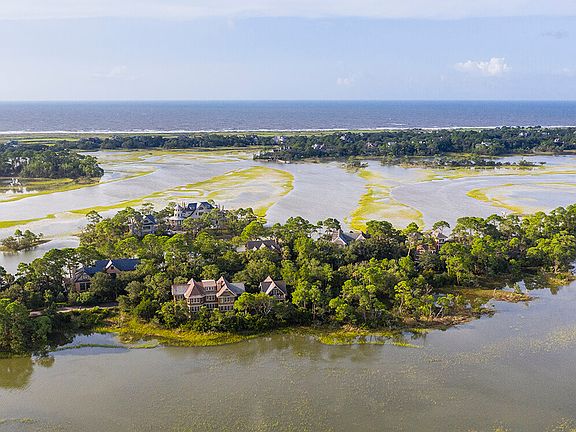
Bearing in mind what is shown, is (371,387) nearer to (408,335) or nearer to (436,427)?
(436,427)

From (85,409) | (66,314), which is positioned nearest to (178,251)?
(66,314)

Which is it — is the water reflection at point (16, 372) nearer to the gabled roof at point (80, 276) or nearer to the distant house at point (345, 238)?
the gabled roof at point (80, 276)

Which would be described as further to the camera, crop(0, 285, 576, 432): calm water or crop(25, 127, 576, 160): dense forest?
crop(25, 127, 576, 160): dense forest

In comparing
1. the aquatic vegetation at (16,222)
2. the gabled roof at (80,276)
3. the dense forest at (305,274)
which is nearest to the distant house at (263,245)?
the dense forest at (305,274)

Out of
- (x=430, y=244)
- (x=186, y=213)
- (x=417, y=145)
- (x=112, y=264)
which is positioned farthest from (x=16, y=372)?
(x=417, y=145)

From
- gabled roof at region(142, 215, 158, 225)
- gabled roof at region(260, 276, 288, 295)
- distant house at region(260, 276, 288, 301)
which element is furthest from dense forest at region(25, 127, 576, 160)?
distant house at region(260, 276, 288, 301)

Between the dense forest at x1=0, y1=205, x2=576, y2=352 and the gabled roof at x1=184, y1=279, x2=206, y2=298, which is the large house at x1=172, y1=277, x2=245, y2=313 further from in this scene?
the dense forest at x1=0, y1=205, x2=576, y2=352
